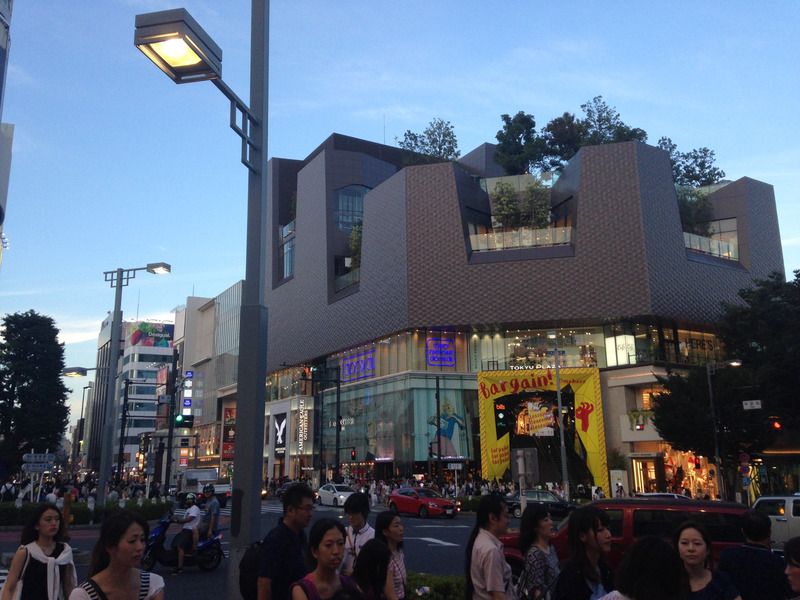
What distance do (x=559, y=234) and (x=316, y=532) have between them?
48.4 meters

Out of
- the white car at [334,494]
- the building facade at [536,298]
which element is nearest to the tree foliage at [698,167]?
the building facade at [536,298]

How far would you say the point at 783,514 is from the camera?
59.7ft

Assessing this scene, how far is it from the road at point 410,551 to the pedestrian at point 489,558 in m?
1.94

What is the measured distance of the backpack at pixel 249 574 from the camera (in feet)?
18.7

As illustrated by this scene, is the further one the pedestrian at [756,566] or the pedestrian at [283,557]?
the pedestrian at [756,566]

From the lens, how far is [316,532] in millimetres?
4500

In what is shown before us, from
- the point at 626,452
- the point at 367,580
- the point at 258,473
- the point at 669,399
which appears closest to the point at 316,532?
the point at 367,580

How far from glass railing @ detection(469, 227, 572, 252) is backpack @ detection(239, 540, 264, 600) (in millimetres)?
46922

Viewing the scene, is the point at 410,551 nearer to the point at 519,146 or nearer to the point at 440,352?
the point at 440,352

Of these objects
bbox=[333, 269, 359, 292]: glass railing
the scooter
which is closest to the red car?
the scooter

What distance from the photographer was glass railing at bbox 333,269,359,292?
60344 millimetres

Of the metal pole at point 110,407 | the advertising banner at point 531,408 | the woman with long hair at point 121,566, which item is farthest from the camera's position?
the advertising banner at point 531,408

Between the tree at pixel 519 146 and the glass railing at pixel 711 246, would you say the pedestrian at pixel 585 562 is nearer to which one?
the glass railing at pixel 711 246

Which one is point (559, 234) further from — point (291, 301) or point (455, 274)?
point (291, 301)
